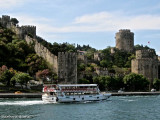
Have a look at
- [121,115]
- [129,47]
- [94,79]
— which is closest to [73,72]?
[94,79]

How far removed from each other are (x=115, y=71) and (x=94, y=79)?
65.0ft

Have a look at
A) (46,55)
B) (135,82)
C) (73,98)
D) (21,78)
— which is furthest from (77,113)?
(135,82)

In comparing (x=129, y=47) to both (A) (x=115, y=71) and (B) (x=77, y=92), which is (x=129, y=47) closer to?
(A) (x=115, y=71)

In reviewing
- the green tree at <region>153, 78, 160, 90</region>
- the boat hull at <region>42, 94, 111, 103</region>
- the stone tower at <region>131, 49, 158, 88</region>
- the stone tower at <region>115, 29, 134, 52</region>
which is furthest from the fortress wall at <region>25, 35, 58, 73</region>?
the stone tower at <region>115, 29, 134, 52</region>

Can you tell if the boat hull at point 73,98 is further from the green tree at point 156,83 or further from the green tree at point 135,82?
the green tree at point 156,83

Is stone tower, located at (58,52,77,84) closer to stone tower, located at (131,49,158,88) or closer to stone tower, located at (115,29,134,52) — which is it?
stone tower, located at (131,49,158,88)

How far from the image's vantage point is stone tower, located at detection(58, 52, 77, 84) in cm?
8550

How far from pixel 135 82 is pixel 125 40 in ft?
186

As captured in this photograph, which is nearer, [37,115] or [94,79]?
[37,115]

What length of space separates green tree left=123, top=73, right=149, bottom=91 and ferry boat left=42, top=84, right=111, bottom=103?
27395 mm

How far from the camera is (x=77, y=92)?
66.5 metres

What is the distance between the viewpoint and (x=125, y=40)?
493 feet

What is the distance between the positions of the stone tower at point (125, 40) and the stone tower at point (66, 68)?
63984mm

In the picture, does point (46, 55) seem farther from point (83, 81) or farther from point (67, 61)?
point (83, 81)
